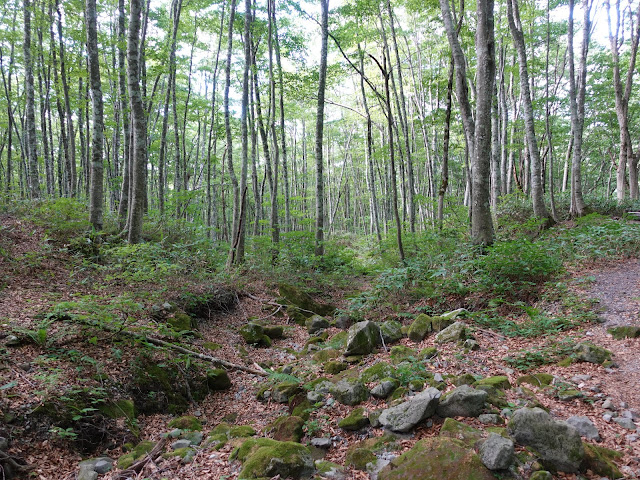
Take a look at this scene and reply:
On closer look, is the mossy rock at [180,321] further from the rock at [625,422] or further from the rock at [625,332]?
→ the rock at [625,332]

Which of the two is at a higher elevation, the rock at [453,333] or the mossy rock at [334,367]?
the rock at [453,333]

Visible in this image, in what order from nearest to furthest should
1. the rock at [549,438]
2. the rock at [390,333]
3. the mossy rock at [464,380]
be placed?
the rock at [549,438], the mossy rock at [464,380], the rock at [390,333]

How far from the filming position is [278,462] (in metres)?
3.00

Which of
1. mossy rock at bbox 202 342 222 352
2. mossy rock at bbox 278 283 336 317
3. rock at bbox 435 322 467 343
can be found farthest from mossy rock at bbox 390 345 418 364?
mossy rock at bbox 278 283 336 317

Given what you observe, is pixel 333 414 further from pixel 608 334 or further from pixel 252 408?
pixel 608 334

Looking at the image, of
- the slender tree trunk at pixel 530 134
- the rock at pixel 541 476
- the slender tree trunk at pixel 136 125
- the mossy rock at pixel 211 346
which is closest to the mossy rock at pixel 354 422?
the rock at pixel 541 476

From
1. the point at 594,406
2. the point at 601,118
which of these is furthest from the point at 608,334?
the point at 601,118

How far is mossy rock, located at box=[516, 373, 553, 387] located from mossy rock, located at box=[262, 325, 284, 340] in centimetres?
487

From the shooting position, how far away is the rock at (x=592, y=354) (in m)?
3.99

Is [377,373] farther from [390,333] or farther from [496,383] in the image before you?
[390,333]

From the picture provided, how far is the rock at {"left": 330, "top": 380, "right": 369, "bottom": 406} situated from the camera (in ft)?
13.8

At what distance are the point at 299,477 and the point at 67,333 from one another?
347 cm

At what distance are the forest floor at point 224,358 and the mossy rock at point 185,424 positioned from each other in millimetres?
104

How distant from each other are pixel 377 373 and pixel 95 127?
9086 millimetres
